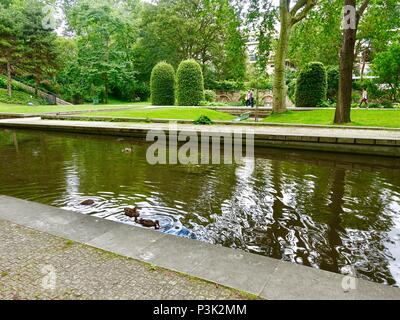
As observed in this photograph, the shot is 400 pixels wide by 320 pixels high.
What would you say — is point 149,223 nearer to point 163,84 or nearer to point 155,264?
point 155,264

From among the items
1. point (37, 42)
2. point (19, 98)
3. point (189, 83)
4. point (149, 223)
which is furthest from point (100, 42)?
point (149, 223)

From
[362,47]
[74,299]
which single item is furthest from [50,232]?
[362,47]

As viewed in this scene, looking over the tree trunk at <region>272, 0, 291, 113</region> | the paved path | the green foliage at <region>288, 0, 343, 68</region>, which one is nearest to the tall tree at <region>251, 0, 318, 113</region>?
the tree trunk at <region>272, 0, 291, 113</region>

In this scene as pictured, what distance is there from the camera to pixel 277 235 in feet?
12.7

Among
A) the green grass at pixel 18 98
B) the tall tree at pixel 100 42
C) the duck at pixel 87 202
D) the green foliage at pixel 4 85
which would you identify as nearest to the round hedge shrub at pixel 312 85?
the duck at pixel 87 202

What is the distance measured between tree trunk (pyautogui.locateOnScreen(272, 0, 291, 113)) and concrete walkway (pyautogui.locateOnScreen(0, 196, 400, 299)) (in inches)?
560

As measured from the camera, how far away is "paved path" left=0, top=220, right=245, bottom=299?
2.11m

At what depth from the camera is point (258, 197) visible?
5238 millimetres

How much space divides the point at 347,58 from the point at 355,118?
10.1 feet

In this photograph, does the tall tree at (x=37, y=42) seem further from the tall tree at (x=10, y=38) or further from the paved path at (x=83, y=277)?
the paved path at (x=83, y=277)

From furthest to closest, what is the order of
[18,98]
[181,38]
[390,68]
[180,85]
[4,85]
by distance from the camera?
[181,38]
[4,85]
[18,98]
[180,85]
[390,68]

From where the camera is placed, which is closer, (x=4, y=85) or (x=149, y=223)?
(x=149, y=223)

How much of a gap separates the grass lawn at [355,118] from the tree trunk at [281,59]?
2.45 ft

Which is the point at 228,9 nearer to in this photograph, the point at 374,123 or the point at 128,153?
the point at 374,123
